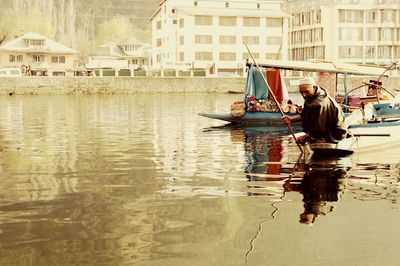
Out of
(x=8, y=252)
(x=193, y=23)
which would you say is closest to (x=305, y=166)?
(x=8, y=252)

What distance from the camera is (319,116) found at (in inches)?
738

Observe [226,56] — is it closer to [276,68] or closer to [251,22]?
[251,22]

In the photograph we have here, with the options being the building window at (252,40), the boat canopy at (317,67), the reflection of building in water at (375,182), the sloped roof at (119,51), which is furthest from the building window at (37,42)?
the reflection of building in water at (375,182)

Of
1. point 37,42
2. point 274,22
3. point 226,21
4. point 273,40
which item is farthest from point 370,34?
point 37,42

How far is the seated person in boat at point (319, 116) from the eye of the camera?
18253 millimetres

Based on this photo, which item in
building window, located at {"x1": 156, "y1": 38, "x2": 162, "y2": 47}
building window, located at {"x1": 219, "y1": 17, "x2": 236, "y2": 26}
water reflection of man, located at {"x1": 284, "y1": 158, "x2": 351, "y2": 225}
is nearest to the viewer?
water reflection of man, located at {"x1": 284, "y1": 158, "x2": 351, "y2": 225}

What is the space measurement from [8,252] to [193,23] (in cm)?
9630

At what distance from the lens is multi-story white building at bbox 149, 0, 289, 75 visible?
10438 centimetres

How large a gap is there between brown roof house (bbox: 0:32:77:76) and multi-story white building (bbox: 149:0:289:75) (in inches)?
646

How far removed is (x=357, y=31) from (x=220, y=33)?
2274cm

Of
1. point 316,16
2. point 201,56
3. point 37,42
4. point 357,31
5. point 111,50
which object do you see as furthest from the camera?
point 111,50

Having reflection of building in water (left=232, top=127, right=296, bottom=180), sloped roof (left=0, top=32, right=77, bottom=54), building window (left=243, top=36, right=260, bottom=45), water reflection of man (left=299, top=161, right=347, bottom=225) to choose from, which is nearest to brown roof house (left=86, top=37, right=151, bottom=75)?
sloped roof (left=0, top=32, right=77, bottom=54)

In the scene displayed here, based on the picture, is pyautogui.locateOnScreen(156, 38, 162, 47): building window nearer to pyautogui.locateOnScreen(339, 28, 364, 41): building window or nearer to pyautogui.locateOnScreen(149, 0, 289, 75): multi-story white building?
pyautogui.locateOnScreen(149, 0, 289, 75): multi-story white building

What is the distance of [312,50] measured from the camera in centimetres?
11450
